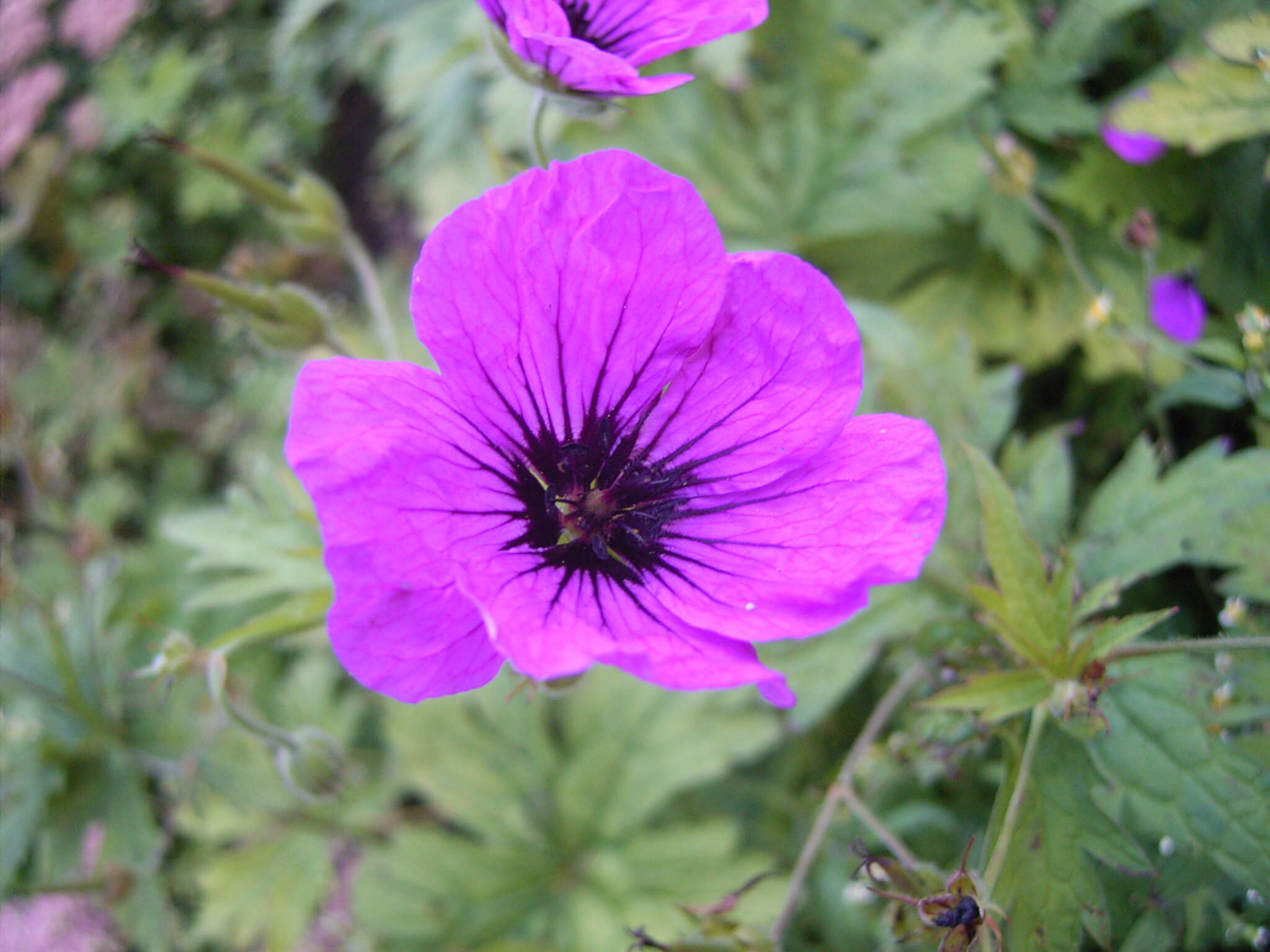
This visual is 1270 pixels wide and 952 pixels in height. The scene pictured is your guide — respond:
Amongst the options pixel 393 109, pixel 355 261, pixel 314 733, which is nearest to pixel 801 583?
pixel 314 733

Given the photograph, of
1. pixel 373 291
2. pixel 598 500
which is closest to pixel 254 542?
pixel 373 291

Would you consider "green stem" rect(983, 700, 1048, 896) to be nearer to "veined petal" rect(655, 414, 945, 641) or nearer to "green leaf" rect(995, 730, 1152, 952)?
"green leaf" rect(995, 730, 1152, 952)

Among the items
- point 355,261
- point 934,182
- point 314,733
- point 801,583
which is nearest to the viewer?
point 801,583

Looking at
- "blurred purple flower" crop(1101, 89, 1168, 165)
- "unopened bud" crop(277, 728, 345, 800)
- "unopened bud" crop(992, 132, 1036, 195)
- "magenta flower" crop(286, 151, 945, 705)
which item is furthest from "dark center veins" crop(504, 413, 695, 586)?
"blurred purple flower" crop(1101, 89, 1168, 165)

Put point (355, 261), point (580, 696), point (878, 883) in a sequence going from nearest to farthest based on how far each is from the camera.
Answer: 1. point (878, 883)
2. point (355, 261)
3. point (580, 696)

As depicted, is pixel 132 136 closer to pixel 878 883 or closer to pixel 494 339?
pixel 494 339

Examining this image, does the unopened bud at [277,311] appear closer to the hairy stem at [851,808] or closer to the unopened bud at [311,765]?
the unopened bud at [311,765]
